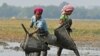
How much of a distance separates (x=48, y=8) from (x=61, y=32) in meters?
153

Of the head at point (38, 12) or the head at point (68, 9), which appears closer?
the head at point (38, 12)

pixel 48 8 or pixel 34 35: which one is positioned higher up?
pixel 34 35

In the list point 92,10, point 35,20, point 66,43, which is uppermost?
point 35,20

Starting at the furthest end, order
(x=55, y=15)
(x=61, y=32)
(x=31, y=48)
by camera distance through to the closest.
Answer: (x=55, y=15)
(x=61, y=32)
(x=31, y=48)

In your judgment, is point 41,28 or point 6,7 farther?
point 6,7

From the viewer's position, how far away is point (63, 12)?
16.2m

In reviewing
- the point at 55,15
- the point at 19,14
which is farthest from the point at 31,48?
the point at 19,14

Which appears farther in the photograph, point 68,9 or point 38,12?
point 68,9

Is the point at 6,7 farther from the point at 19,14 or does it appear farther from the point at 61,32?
the point at 61,32

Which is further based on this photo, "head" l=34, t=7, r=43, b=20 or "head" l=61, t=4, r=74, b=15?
"head" l=61, t=4, r=74, b=15

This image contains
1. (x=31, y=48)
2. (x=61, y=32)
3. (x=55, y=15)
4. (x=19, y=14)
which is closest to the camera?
(x=31, y=48)

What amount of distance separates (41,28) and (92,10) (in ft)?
542

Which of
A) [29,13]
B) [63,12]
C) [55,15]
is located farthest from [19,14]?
[63,12]

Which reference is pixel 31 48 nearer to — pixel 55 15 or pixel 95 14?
pixel 55 15
